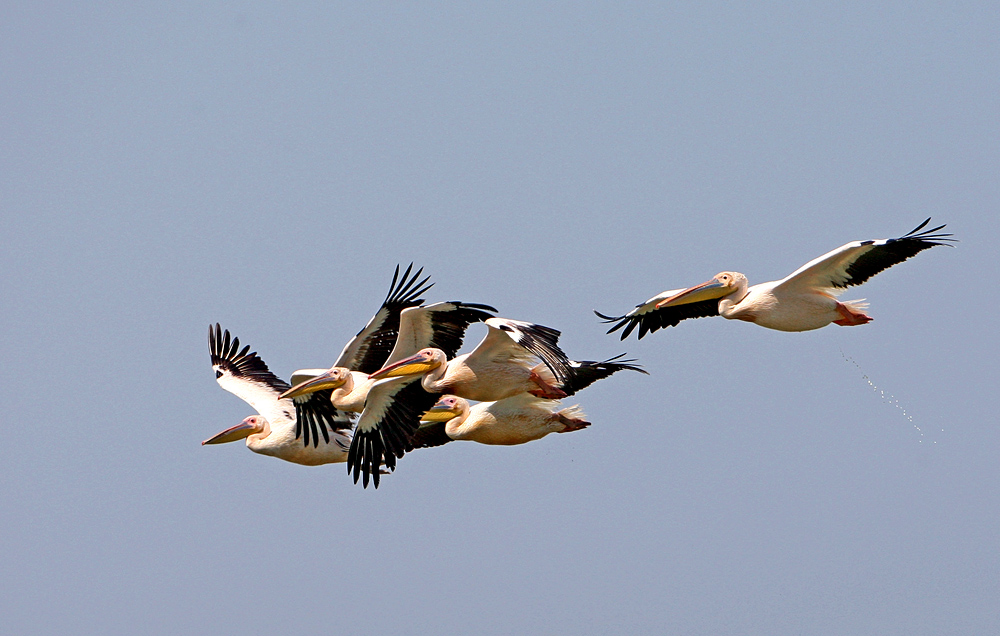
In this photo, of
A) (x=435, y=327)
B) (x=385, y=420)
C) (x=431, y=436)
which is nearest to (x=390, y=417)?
(x=385, y=420)

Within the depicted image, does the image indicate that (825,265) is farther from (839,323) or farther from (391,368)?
(391,368)

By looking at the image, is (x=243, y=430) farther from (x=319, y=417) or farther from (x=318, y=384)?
(x=318, y=384)

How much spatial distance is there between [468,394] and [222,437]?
4041 millimetres

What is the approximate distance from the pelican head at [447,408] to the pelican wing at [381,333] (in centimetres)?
85

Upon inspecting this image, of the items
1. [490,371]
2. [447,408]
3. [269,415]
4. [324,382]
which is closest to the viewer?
[490,371]

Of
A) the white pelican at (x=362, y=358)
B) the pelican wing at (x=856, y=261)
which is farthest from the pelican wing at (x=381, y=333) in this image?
the pelican wing at (x=856, y=261)

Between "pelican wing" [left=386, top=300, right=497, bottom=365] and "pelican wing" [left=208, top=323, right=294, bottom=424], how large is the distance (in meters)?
2.19

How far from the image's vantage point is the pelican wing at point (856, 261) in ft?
35.3

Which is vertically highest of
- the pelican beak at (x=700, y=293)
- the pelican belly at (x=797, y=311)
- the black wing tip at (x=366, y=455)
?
the pelican beak at (x=700, y=293)

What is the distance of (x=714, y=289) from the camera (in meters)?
11.9

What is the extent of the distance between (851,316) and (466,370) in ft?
11.4

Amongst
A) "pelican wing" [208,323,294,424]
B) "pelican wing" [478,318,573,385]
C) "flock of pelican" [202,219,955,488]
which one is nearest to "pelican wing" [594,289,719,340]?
"flock of pelican" [202,219,955,488]

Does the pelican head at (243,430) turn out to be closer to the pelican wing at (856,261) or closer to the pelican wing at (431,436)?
the pelican wing at (431,436)

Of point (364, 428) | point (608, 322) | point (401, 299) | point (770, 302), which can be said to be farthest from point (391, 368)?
point (770, 302)
